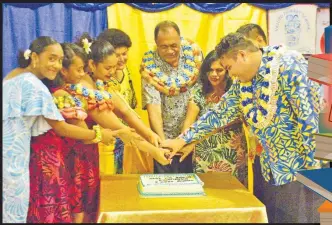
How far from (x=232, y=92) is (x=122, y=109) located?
585mm

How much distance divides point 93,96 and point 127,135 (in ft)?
0.89

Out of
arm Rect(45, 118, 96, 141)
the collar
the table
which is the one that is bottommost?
the table

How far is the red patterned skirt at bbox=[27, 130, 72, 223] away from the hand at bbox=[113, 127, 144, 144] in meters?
0.28

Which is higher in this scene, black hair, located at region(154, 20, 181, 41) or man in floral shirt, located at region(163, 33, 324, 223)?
black hair, located at region(154, 20, 181, 41)

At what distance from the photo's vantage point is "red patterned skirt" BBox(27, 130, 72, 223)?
2488mm

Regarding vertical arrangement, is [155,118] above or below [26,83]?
below

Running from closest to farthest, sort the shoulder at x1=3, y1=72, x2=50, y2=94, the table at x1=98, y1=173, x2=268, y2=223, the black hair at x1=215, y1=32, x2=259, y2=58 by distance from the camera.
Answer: the table at x1=98, y1=173, x2=268, y2=223 < the shoulder at x1=3, y1=72, x2=50, y2=94 < the black hair at x1=215, y1=32, x2=259, y2=58

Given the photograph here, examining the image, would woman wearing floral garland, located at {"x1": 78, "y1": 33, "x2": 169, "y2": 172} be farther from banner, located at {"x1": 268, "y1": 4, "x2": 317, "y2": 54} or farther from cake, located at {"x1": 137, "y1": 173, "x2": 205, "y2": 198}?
banner, located at {"x1": 268, "y1": 4, "x2": 317, "y2": 54}

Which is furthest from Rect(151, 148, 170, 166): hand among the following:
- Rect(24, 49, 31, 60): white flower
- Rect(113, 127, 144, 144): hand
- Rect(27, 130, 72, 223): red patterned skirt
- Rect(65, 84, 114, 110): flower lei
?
Rect(24, 49, 31, 60): white flower

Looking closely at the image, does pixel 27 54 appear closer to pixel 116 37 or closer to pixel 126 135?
pixel 116 37

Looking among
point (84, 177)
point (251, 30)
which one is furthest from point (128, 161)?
point (251, 30)

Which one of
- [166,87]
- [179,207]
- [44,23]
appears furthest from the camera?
[166,87]

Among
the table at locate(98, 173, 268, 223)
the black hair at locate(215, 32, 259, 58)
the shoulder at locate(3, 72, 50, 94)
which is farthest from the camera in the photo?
the black hair at locate(215, 32, 259, 58)

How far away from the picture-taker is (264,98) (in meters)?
2.49
